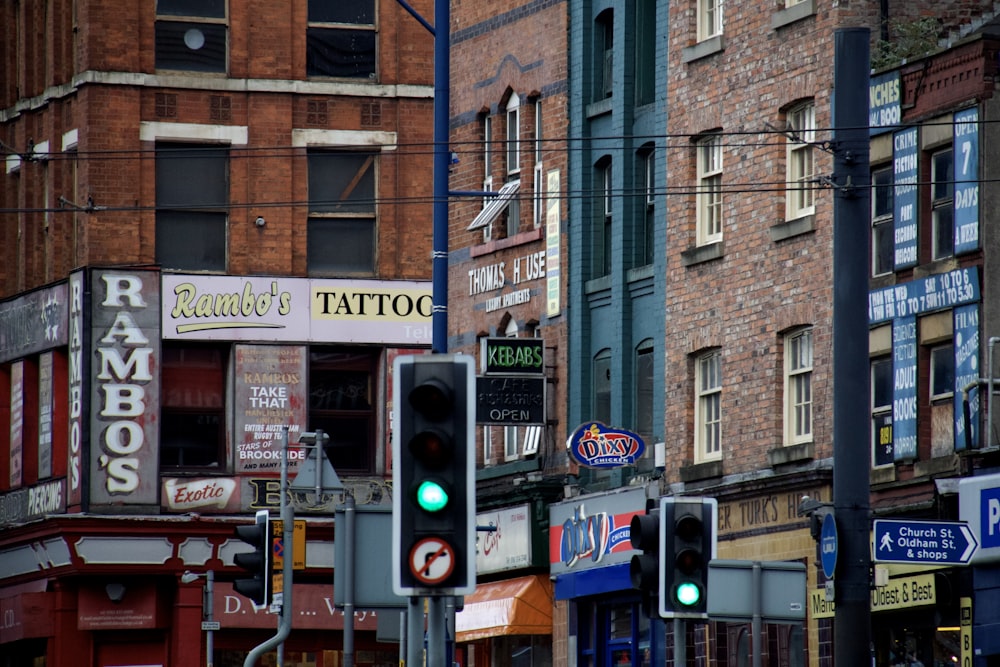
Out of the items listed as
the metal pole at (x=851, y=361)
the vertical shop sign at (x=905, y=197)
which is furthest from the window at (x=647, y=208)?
the metal pole at (x=851, y=361)

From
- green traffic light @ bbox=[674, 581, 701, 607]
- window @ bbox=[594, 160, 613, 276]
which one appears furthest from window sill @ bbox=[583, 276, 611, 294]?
green traffic light @ bbox=[674, 581, 701, 607]

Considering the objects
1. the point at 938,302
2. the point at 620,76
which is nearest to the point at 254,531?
the point at 938,302

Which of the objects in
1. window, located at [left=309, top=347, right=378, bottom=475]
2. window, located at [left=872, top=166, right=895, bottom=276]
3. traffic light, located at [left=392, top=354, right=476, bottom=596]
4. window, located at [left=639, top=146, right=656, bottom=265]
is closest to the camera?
traffic light, located at [left=392, top=354, right=476, bottom=596]

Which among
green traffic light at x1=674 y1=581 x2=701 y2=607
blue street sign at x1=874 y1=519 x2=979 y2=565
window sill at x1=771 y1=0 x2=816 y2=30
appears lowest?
green traffic light at x1=674 y1=581 x2=701 y2=607

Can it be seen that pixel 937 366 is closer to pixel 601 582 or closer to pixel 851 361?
pixel 601 582

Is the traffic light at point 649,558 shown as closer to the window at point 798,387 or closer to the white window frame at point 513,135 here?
the window at point 798,387

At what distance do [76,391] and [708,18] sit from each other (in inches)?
662

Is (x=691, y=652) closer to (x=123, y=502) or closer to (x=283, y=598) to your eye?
(x=283, y=598)

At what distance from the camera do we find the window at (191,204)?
50.0 metres

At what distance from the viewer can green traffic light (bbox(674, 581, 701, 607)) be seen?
20.3 m

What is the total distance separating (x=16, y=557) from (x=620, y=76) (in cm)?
1821

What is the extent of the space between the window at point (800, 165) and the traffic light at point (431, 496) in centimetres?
1991

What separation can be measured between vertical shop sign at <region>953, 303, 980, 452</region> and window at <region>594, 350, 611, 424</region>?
10044 millimetres

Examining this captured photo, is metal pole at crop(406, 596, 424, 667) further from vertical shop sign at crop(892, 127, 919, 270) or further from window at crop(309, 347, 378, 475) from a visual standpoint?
window at crop(309, 347, 378, 475)
